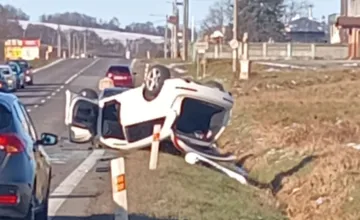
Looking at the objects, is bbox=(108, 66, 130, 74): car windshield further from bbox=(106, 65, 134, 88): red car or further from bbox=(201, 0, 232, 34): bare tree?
bbox=(201, 0, 232, 34): bare tree

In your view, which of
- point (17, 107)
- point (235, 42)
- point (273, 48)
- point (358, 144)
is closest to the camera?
point (17, 107)

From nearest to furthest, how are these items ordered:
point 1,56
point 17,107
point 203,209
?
point 17,107 < point 203,209 < point 1,56

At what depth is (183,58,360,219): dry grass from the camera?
17.4 metres

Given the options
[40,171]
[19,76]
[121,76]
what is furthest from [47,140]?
[121,76]

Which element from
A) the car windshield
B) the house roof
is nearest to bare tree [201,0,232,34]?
the house roof

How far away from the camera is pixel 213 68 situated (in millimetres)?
72750

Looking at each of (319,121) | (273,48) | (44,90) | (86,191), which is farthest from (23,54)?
(86,191)

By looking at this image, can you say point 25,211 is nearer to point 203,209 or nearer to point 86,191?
point 203,209

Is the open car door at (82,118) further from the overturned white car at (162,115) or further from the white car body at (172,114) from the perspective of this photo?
the white car body at (172,114)

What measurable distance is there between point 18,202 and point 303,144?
15.0 meters

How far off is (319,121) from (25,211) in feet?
63.1

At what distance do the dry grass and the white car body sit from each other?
1183mm

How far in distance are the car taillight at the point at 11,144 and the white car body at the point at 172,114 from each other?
502 inches

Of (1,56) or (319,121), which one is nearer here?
(319,121)
